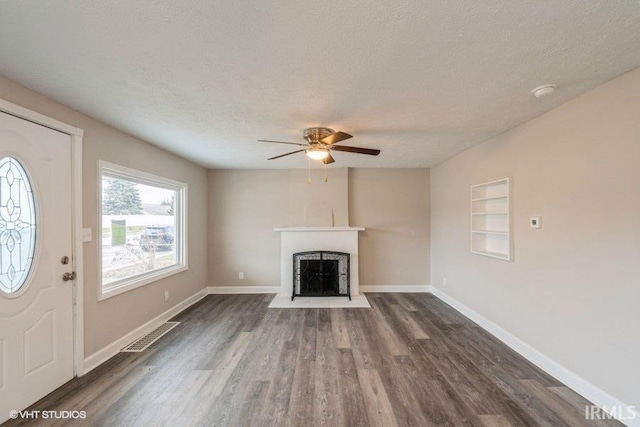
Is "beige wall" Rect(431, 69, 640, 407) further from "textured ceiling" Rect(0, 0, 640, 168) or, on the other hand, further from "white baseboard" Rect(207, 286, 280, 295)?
"white baseboard" Rect(207, 286, 280, 295)

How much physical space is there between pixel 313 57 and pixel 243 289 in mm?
4431

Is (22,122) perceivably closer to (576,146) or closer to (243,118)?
(243,118)

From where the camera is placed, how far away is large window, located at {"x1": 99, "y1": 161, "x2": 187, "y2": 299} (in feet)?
9.11

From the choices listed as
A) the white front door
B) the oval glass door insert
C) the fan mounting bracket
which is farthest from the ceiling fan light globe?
the oval glass door insert

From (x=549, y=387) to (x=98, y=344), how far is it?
4.11m

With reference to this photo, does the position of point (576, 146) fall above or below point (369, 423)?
above

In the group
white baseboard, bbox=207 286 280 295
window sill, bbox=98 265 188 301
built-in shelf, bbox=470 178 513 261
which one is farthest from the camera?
white baseboard, bbox=207 286 280 295

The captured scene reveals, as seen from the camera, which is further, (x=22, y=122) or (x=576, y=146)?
(x=576, y=146)

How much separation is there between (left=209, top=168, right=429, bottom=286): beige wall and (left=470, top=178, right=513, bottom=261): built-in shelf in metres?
1.50

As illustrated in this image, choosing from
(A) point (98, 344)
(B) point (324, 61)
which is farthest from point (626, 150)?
(A) point (98, 344)

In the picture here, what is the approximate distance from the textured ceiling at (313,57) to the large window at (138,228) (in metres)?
0.84

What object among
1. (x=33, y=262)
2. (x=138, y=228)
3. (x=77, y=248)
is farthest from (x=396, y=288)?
(x=33, y=262)

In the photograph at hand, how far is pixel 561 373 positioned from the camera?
225cm

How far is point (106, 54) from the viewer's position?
1544 millimetres
